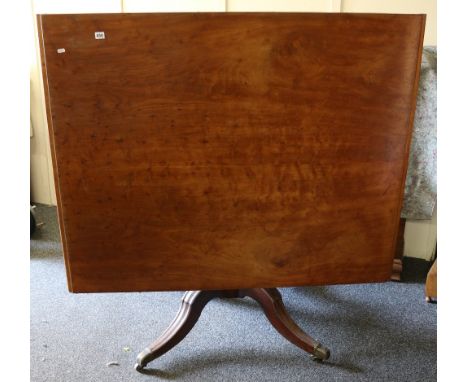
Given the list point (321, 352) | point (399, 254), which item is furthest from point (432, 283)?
point (321, 352)

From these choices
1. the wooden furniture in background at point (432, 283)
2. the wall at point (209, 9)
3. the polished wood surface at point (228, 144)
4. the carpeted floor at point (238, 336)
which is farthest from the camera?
the wall at point (209, 9)

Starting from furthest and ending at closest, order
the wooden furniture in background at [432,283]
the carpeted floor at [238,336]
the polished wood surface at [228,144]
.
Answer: the wooden furniture in background at [432,283] → the carpeted floor at [238,336] → the polished wood surface at [228,144]

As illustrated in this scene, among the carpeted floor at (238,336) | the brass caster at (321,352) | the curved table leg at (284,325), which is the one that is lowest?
the carpeted floor at (238,336)

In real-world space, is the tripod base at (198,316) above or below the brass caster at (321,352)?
above

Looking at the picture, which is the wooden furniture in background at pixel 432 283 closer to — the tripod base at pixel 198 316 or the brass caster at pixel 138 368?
the tripod base at pixel 198 316

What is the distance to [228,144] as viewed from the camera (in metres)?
1.03

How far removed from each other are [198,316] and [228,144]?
0.72 m

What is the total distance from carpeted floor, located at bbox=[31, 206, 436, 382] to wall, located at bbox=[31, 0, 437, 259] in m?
0.23

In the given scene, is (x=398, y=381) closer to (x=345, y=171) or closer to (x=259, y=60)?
(x=345, y=171)

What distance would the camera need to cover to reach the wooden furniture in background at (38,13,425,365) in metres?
0.96

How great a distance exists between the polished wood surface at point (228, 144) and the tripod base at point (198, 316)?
357 mm

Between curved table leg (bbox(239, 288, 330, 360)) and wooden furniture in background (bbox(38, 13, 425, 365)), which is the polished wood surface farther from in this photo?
curved table leg (bbox(239, 288, 330, 360))

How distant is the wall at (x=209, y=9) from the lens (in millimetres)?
1875

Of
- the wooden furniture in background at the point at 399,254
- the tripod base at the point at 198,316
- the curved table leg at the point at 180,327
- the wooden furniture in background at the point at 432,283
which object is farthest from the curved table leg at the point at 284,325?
the wooden furniture in background at the point at 399,254
